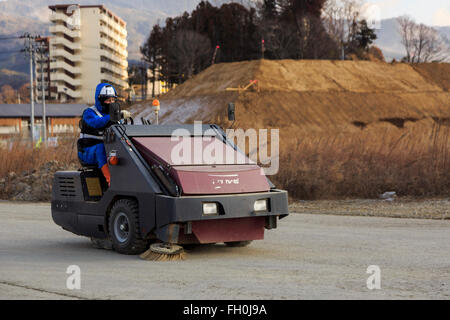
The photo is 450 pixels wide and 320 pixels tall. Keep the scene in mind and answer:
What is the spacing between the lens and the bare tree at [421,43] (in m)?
110

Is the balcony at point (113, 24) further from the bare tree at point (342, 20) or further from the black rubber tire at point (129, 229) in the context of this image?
the black rubber tire at point (129, 229)

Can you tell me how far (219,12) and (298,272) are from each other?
96.6 meters

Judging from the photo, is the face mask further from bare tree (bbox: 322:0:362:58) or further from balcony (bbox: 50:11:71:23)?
balcony (bbox: 50:11:71:23)

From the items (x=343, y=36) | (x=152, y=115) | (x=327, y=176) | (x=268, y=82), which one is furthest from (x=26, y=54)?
(x=327, y=176)

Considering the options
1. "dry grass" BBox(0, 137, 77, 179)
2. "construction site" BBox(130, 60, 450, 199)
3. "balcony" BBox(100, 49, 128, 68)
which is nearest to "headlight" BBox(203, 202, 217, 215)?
"dry grass" BBox(0, 137, 77, 179)

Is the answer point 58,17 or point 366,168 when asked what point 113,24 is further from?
point 366,168

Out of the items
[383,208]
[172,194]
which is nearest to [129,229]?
[172,194]

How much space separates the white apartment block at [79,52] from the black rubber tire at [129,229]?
12642 centimetres

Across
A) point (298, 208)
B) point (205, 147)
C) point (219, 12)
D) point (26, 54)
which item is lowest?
point (298, 208)

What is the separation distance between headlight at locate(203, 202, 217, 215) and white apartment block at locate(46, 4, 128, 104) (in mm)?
127382

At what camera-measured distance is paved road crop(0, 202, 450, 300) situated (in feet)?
24.1

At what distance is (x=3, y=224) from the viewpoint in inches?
571

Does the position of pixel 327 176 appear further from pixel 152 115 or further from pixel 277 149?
pixel 152 115

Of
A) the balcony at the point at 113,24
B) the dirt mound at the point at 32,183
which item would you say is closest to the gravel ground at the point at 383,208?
the dirt mound at the point at 32,183
